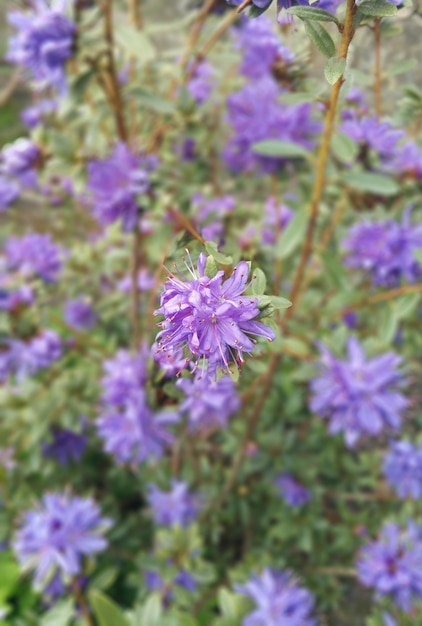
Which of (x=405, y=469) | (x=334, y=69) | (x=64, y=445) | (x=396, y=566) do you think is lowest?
(x=396, y=566)

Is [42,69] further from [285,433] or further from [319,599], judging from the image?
[319,599]

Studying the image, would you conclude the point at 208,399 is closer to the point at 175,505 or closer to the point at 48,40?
the point at 175,505

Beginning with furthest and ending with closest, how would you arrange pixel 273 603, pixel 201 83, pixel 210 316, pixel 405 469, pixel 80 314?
pixel 80 314 < pixel 201 83 < pixel 405 469 < pixel 273 603 < pixel 210 316

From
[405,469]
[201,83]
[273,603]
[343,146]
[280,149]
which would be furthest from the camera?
[201,83]

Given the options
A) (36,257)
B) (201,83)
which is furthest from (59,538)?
(201,83)

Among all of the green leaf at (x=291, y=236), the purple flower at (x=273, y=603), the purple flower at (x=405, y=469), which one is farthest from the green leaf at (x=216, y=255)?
the purple flower at (x=405, y=469)

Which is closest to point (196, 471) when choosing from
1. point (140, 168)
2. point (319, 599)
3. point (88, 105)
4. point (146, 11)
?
point (319, 599)
